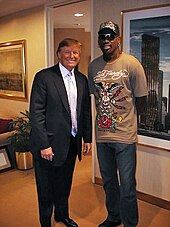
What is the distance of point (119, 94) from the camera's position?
7.07 feet

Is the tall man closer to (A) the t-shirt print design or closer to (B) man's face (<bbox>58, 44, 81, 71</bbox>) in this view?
(A) the t-shirt print design

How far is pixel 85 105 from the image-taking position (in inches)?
93.4

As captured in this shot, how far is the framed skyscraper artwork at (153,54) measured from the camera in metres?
2.67

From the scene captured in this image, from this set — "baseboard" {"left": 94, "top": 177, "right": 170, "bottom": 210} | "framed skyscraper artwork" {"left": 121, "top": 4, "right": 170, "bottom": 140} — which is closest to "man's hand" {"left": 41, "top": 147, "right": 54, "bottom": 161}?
"framed skyscraper artwork" {"left": 121, "top": 4, "right": 170, "bottom": 140}

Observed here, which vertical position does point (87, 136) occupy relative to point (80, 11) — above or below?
below

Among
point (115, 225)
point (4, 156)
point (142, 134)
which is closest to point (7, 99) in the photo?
→ point (4, 156)

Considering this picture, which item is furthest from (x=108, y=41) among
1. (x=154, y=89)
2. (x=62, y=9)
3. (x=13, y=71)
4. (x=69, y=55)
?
(x=13, y=71)

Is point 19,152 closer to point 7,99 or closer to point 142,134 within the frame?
point 7,99

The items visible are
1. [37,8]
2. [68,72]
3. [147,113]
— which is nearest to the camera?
[68,72]

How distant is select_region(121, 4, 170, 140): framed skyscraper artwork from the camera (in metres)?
2.67

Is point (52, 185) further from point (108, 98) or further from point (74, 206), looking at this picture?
point (108, 98)

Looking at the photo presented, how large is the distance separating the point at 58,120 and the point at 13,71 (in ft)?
9.17

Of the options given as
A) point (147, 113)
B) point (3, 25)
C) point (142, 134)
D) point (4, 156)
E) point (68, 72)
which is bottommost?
point (4, 156)

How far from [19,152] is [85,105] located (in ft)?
6.51
